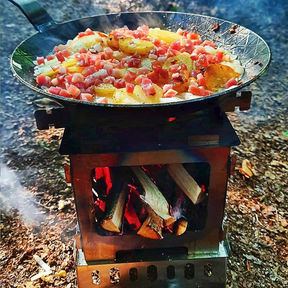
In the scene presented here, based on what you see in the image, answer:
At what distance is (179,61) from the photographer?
223 cm

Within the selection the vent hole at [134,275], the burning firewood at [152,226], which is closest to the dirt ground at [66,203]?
the vent hole at [134,275]

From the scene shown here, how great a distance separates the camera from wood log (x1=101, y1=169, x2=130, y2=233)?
2.16 metres

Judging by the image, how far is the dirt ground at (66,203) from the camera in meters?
2.66

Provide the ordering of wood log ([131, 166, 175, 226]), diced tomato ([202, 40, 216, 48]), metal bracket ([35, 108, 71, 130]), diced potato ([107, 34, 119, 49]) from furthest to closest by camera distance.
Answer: diced tomato ([202, 40, 216, 48])
diced potato ([107, 34, 119, 49])
wood log ([131, 166, 175, 226])
metal bracket ([35, 108, 71, 130])

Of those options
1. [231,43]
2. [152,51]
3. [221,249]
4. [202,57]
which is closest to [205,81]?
[202,57]

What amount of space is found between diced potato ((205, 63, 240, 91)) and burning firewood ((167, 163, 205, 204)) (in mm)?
596

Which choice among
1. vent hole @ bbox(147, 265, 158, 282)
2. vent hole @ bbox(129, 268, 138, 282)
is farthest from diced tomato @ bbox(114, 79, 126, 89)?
vent hole @ bbox(147, 265, 158, 282)

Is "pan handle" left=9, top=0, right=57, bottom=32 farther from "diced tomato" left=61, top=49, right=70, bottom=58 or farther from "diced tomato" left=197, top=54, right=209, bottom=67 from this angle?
"diced tomato" left=197, top=54, right=209, bottom=67

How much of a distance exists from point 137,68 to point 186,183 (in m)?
0.88

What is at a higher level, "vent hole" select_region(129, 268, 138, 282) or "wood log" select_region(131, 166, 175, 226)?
"wood log" select_region(131, 166, 175, 226)

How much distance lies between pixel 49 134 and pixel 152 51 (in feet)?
7.84

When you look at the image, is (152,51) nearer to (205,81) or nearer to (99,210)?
(205,81)

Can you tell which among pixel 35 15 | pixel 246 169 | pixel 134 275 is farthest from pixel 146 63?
pixel 246 169

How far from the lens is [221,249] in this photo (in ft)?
7.84
